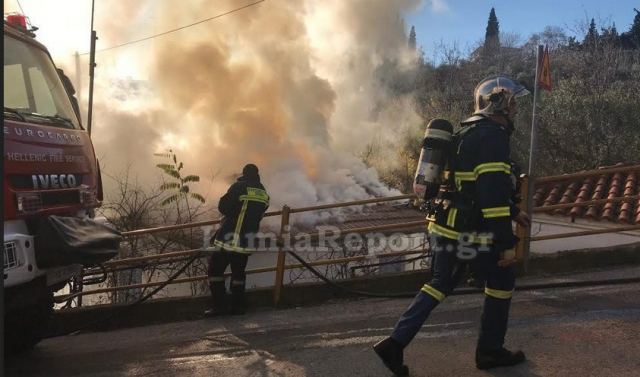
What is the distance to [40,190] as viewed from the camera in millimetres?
3543

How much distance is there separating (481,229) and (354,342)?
137cm

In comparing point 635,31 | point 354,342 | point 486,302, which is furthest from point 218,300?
point 635,31

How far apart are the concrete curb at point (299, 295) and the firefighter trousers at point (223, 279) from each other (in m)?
0.22

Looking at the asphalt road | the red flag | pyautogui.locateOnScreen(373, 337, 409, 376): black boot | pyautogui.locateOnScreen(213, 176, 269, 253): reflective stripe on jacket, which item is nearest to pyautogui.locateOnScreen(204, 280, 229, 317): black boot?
the asphalt road

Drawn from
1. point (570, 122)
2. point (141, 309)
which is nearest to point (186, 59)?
point (570, 122)

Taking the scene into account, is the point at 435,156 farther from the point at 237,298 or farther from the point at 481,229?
the point at 237,298

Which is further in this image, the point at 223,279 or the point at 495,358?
the point at 223,279

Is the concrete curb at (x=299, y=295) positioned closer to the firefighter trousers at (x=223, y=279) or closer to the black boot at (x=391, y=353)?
the firefighter trousers at (x=223, y=279)

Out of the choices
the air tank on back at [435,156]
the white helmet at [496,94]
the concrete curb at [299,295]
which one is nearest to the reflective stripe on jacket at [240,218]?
the concrete curb at [299,295]

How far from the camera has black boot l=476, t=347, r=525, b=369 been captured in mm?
3066

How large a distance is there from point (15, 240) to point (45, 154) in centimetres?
74

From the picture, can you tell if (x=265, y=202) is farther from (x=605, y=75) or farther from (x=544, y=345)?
(x=605, y=75)

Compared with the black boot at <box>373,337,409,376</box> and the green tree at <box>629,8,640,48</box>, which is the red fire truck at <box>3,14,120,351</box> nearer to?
the black boot at <box>373,337,409,376</box>

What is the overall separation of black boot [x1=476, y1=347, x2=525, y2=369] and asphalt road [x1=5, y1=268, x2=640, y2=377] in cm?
4
